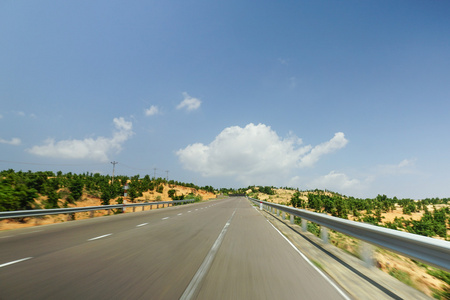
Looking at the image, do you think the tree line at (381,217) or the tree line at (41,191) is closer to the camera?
the tree line at (41,191)

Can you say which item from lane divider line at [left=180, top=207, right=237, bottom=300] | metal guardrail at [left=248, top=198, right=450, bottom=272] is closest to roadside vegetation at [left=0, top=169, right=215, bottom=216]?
lane divider line at [left=180, top=207, right=237, bottom=300]

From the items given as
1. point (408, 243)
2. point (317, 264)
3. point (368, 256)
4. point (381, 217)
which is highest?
point (408, 243)

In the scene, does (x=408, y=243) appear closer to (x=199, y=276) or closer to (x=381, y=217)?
(x=199, y=276)

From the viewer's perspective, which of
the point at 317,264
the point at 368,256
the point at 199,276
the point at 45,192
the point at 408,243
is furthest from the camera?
the point at 45,192

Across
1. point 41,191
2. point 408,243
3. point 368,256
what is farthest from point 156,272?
point 41,191

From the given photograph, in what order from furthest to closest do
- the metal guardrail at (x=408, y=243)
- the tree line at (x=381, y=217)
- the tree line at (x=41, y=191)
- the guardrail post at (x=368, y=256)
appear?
the tree line at (x=381, y=217), the tree line at (x=41, y=191), the guardrail post at (x=368, y=256), the metal guardrail at (x=408, y=243)

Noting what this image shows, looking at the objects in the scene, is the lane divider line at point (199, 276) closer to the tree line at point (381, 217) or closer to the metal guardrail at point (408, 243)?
the metal guardrail at point (408, 243)

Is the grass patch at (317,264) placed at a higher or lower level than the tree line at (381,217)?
higher

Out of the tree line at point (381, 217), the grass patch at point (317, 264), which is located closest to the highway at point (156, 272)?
the grass patch at point (317, 264)

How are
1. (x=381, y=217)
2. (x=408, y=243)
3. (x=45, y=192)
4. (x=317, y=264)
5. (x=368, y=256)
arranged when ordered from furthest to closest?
(x=381, y=217)
(x=45, y=192)
(x=368, y=256)
(x=317, y=264)
(x=408, y=243)

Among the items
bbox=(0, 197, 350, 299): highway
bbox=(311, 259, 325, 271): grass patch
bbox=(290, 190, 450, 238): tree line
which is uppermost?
bbox=(0, 197, 350, 299): highway

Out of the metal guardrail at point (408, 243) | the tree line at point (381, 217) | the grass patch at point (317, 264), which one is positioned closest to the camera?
the metal guardrail at point (408, 243)

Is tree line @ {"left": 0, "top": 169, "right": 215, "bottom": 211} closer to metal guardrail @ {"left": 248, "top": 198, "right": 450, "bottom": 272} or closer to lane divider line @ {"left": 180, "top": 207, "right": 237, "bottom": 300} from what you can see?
lane divider line @ {"left": 180, "top": 207, "right": 237, "bottom": 300}

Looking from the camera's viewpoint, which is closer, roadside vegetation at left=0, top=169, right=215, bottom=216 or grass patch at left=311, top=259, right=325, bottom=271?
grass patch at left=311, top=259, right=325, bottom=271
